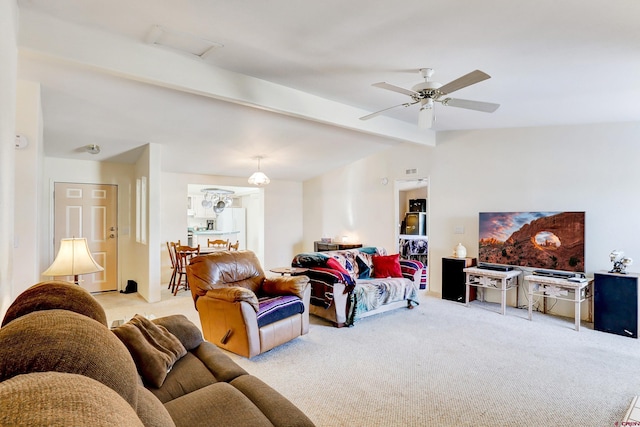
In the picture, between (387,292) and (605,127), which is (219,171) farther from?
(605,127)

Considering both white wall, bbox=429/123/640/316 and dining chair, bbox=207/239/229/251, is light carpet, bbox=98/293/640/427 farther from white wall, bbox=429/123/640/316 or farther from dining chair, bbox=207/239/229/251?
dining chair, bbox=207/239/229/251

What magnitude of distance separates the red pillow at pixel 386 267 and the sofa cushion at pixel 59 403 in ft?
15.2

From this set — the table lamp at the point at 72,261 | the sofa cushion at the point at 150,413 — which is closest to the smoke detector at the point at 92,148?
the table lamp at the point at 72,261

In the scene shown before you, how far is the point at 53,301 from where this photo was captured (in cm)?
130

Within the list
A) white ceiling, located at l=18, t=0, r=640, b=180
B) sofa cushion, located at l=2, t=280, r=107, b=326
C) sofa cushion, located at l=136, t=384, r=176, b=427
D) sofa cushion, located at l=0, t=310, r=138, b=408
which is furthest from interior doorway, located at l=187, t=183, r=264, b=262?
sofa cushion, located at l=0, t=310, r=138, b=408

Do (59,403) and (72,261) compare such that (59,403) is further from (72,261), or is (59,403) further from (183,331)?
(72,261)

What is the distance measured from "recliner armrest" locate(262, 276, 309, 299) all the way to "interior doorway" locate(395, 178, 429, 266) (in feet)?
14.0

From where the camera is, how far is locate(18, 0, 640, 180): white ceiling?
233 cm

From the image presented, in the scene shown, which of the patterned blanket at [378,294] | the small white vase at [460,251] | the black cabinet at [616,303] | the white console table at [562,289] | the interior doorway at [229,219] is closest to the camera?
the black cabinet at [616,303]

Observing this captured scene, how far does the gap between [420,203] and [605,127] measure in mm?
4529

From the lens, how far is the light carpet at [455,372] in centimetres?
240

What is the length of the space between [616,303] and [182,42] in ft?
17.5

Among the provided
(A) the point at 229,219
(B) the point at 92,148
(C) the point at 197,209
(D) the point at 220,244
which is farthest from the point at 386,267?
(C) the point at 197,209

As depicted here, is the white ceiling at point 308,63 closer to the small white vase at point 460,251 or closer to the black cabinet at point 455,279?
the small white vase at point 460,251
